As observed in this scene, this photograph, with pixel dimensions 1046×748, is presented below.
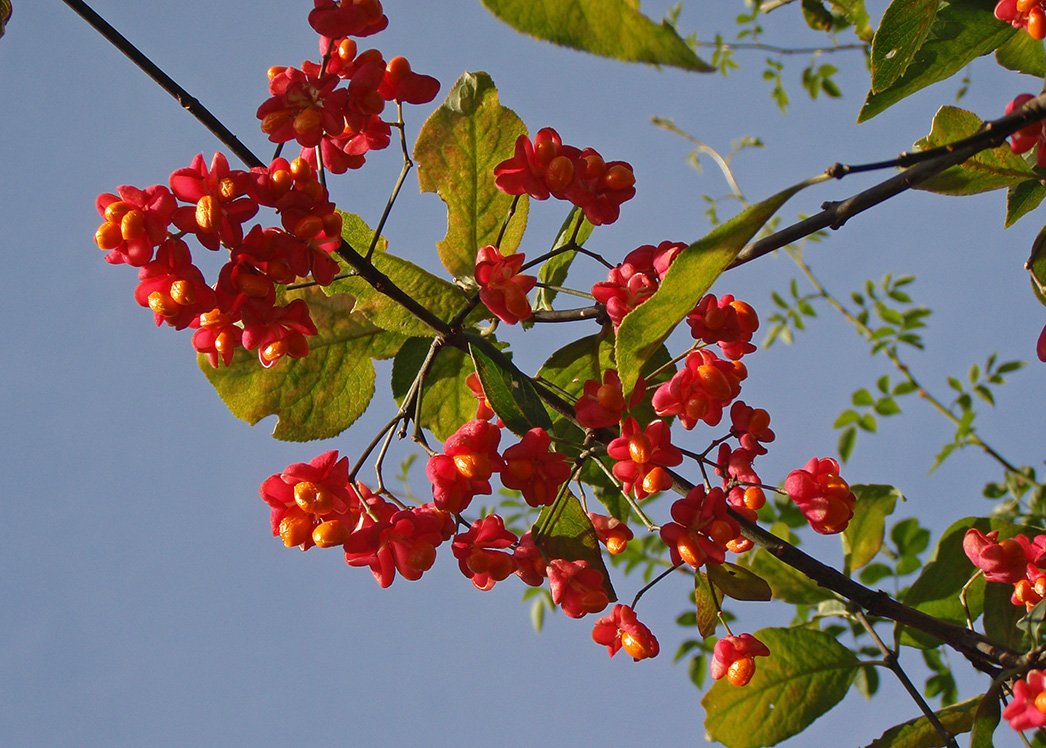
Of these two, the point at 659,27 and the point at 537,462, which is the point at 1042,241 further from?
the point at 659,27

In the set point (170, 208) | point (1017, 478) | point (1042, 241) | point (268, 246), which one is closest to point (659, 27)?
point (268, 246)

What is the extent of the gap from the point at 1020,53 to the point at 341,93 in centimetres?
100

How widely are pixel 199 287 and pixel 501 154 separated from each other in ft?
1.69

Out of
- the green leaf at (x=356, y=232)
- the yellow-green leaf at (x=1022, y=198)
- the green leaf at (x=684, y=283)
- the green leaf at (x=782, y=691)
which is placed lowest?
the green leaf at (x=782, y=691)

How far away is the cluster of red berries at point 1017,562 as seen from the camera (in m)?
1.41

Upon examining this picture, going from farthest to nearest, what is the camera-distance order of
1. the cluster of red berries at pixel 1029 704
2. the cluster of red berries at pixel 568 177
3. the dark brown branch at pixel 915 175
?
1. the cluster of red berries at pixel 568 177
2. the cluster of red berries at pixel 1029 704
3. the dark brown branch at pixel 915 175

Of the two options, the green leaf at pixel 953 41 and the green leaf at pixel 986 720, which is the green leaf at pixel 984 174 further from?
the green leaf at pixel 986 720

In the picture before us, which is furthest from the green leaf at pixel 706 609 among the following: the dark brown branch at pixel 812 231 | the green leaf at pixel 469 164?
the green leaf at pixel 469 164

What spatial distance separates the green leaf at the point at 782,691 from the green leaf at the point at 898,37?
3.06ft

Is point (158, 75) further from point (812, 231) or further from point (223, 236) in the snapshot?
point (812, 231)

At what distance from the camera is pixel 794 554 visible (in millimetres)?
1106

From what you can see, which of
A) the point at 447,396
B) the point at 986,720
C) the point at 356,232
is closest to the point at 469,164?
the point at 356,232

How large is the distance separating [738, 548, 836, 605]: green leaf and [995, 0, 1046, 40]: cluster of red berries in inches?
38.2

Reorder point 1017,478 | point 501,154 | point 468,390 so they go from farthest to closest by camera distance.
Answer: point 1017,478 < point 468,390 < point 501,154
